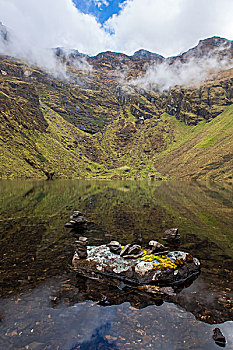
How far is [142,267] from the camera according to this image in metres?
13.5

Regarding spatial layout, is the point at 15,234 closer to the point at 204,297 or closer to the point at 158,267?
the point at 158,267

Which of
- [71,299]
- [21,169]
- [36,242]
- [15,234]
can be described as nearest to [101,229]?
[36,242]

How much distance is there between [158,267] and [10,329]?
8897mm

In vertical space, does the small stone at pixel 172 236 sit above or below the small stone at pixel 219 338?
below

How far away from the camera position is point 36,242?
66.4 ft

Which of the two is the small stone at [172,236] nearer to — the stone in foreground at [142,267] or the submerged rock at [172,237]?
the submerged rock at [172,237]

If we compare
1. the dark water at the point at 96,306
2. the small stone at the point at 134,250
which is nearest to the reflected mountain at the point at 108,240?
the dark water at the point at 96,306

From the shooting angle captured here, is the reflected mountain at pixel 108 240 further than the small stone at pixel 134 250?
No

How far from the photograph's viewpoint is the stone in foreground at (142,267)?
13.1 m

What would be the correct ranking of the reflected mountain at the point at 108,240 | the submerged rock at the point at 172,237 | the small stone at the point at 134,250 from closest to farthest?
the reflected mountain at the point at 108,240
the small stone at the point at 134,250
the submerged rock at the point at 172,237

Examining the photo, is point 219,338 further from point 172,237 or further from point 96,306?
point 172,237

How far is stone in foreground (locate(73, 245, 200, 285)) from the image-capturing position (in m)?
13.1

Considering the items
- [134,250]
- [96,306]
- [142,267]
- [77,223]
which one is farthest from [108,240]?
[96,306]

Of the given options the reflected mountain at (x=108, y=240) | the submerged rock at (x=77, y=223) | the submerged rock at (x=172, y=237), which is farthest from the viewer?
the submerged rock at (x=77, y=223)
